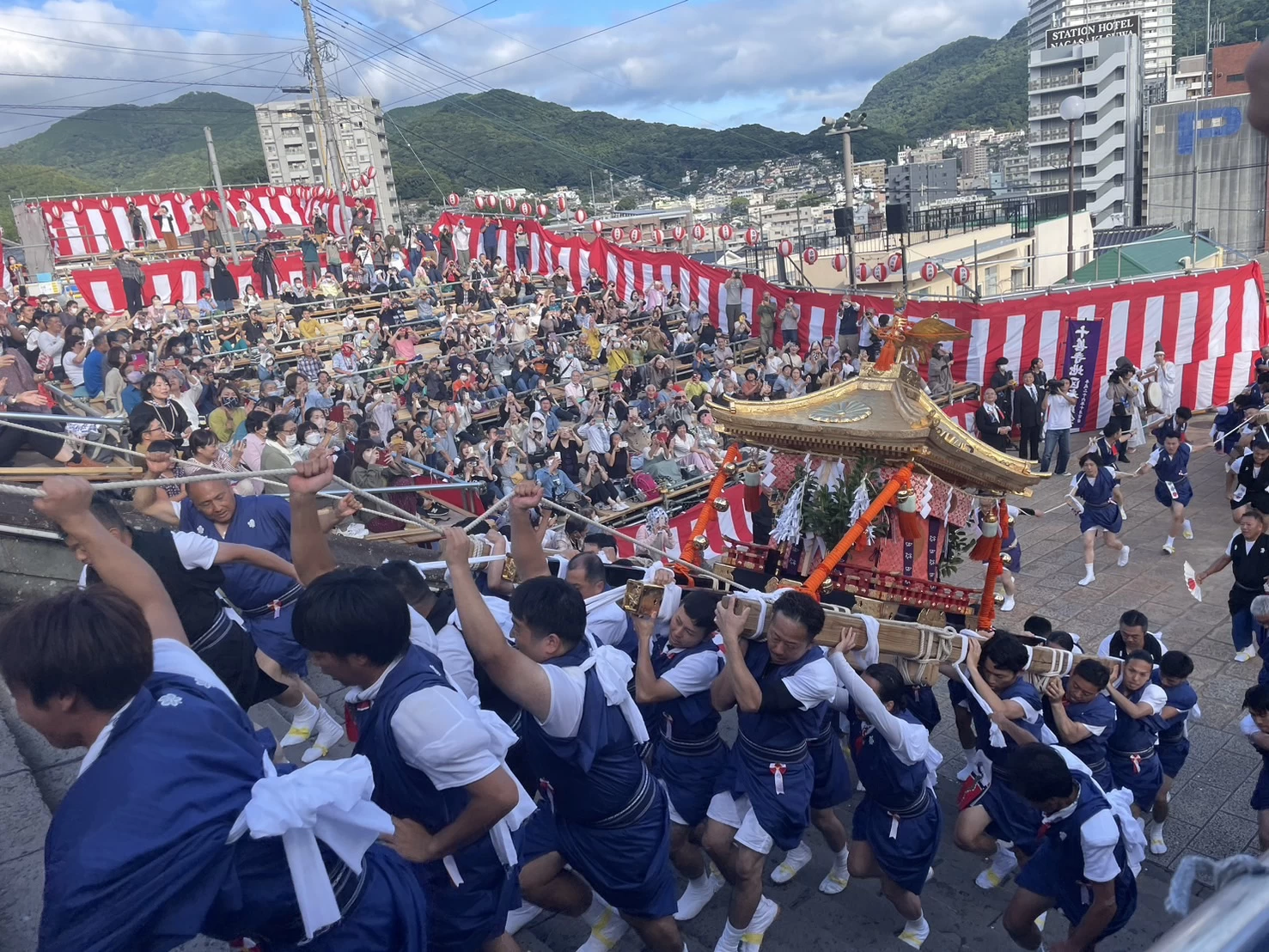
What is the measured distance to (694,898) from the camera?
4082mm

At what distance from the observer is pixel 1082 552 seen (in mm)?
9344

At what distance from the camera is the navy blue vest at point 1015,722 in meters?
3.87

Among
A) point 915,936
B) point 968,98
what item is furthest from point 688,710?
point 968,98

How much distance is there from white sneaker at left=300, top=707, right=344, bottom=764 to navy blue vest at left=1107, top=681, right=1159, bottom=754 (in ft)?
12.9

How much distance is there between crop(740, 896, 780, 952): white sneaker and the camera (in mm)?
3568

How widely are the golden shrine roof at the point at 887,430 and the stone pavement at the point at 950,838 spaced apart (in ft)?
5.72

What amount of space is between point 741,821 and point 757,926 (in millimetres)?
410

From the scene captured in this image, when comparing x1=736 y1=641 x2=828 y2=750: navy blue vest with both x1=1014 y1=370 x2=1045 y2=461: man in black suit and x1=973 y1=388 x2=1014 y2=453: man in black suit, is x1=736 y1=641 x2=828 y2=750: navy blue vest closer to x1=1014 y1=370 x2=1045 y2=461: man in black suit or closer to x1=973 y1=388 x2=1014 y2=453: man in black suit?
x1=973 y1=388 x2=1014 y2=453: man in black suit

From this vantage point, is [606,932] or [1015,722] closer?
[606,932]

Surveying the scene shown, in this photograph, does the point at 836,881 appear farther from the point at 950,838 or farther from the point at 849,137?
the point at 849,137

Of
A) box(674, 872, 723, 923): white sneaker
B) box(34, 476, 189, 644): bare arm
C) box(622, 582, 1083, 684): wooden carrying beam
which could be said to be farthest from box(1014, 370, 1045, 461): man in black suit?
box(34, 476, 189, 644): bare arm

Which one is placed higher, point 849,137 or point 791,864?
point 849,137

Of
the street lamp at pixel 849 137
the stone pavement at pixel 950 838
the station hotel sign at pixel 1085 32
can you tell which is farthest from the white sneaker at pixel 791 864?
the station hotel sign at pixel 1085 32

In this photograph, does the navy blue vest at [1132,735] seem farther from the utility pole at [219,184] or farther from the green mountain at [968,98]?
the green mountain at [968,98]
